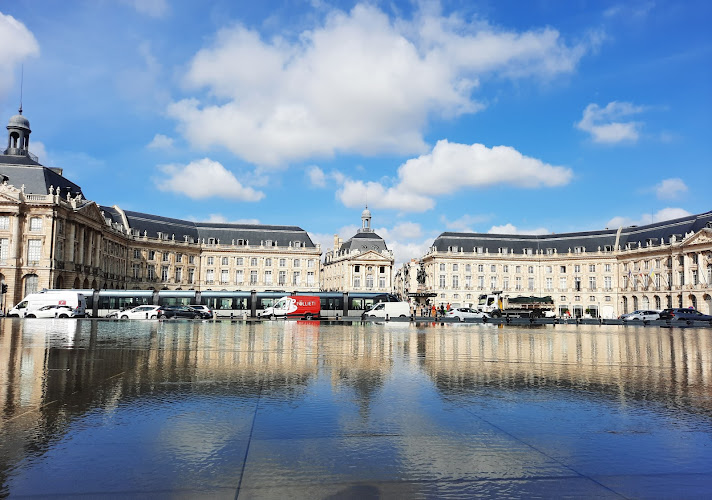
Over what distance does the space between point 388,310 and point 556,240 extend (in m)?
70.9

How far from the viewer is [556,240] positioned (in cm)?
11356

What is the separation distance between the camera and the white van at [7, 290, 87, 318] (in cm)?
4759

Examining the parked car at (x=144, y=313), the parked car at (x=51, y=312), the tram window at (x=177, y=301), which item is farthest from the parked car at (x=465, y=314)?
the parked car at (x=51, y=312)

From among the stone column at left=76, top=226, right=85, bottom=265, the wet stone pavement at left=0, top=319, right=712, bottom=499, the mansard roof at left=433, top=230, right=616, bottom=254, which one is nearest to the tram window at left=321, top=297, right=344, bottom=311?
the stone column at left=76, top=226, right=85, bottom=265

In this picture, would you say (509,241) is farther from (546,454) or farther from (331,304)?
(546,454)

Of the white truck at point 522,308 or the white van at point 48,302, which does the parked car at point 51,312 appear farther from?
the white truck at point 522,308

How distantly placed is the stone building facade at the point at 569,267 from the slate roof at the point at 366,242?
36.3 ft

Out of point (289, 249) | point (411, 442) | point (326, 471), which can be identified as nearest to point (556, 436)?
point (411, 442)

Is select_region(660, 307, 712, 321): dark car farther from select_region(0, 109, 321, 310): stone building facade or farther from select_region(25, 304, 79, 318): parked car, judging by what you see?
select_region(0, 109, 321, 310): stone building facade

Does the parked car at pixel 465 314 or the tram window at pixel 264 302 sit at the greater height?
the tram window at pixel 264 302

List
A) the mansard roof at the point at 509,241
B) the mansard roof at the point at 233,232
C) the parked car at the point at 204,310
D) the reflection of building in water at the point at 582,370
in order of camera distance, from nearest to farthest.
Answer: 1. the reflection of building in water at the point at 582,370
2. the parked car at the point at 204,310
3. the mansard roof at the point at 233,232
4. the mansard roof at the point at 509,241

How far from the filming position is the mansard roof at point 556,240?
9919 cm

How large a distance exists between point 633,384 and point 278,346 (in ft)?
36.5

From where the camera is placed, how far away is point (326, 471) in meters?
5.00
